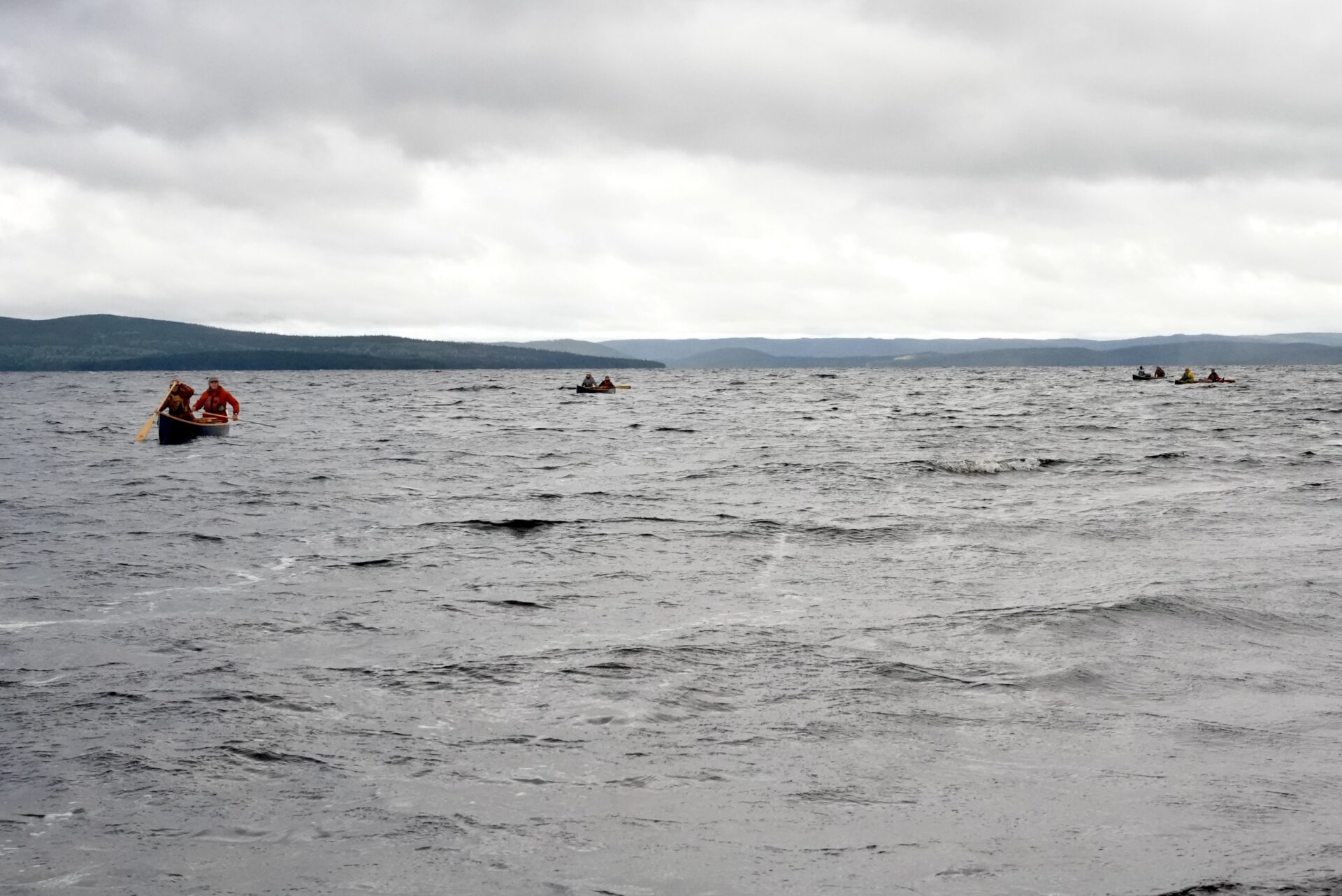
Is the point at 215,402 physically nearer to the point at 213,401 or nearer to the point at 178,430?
the point at 213,401

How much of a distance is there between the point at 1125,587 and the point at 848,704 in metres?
6.62

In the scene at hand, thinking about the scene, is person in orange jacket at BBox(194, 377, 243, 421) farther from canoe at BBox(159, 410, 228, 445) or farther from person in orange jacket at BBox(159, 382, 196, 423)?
person in orange jacket at BBox(159, 382, 196, 423)

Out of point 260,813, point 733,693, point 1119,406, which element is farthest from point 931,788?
point 1119,406

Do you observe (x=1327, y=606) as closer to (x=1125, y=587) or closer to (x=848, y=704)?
(x=1125, y=587)

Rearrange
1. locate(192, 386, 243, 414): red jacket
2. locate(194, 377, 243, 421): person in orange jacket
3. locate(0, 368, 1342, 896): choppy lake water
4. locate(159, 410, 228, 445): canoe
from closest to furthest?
locate(0, 368, 1342, 896): choppy lake water, locate(159, 410, 228, 445): canoe, locate(194, 377, 243, 421): person in orange jacket, locate(192, 386, 243, 414): red jacket

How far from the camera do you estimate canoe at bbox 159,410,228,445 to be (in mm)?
40825

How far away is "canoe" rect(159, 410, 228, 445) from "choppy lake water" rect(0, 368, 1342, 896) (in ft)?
51.9

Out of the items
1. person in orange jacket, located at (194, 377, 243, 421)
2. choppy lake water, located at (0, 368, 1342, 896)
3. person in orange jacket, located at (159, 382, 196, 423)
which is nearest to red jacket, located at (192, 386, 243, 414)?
person in orange jacket, located at (194, 377, 243, 421)

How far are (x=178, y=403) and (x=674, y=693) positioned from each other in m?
35.5

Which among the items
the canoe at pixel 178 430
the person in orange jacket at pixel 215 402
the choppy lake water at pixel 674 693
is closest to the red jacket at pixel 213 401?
the person in orange jacket at pixel 215 402

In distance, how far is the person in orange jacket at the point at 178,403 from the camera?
41031 mm

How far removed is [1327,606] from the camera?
45.0ft

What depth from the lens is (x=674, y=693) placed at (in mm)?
10391

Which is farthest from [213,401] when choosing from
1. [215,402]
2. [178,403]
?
[178,403]
